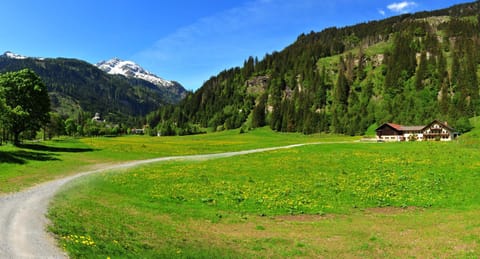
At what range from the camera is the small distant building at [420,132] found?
446ft

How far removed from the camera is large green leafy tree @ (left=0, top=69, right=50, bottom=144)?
61628 mm

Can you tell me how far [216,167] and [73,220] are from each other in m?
29.1

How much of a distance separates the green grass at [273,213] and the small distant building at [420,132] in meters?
108

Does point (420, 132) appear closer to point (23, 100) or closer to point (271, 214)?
point (271, 214)

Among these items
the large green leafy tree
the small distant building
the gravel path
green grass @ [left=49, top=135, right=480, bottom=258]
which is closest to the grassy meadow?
green grass @ [left=49, top=135, right=480, bottom=258]

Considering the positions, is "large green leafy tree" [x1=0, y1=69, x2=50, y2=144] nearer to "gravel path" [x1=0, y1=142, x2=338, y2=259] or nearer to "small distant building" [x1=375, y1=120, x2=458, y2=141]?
"gravel path" [x1=0, y1=142, x2=338, y2=259]

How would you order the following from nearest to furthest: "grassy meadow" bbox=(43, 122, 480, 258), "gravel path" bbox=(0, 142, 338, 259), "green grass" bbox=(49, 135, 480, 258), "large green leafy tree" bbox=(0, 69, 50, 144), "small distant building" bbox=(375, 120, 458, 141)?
"gravel path" bbox=(0, 142, 338, 259) → "grassy meadow" bbox=(43, 122, 480, 258) → "green grass" bbox=(49, 135, 480, 258) → "large green leafy tree" bbox=(0, 69, 50, 144) → "small distant building" bbox=(375, 120, 458, 141)

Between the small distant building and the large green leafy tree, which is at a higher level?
the large green leafy tree

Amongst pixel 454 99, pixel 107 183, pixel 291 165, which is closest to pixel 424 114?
pixel 454 99

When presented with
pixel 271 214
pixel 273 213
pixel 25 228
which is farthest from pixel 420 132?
pixel 25 228

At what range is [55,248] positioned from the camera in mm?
11914

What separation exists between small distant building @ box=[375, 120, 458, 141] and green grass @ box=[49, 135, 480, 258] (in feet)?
355

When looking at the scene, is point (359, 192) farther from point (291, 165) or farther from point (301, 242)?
point (291, 165)

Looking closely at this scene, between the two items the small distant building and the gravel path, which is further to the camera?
the small distant building
